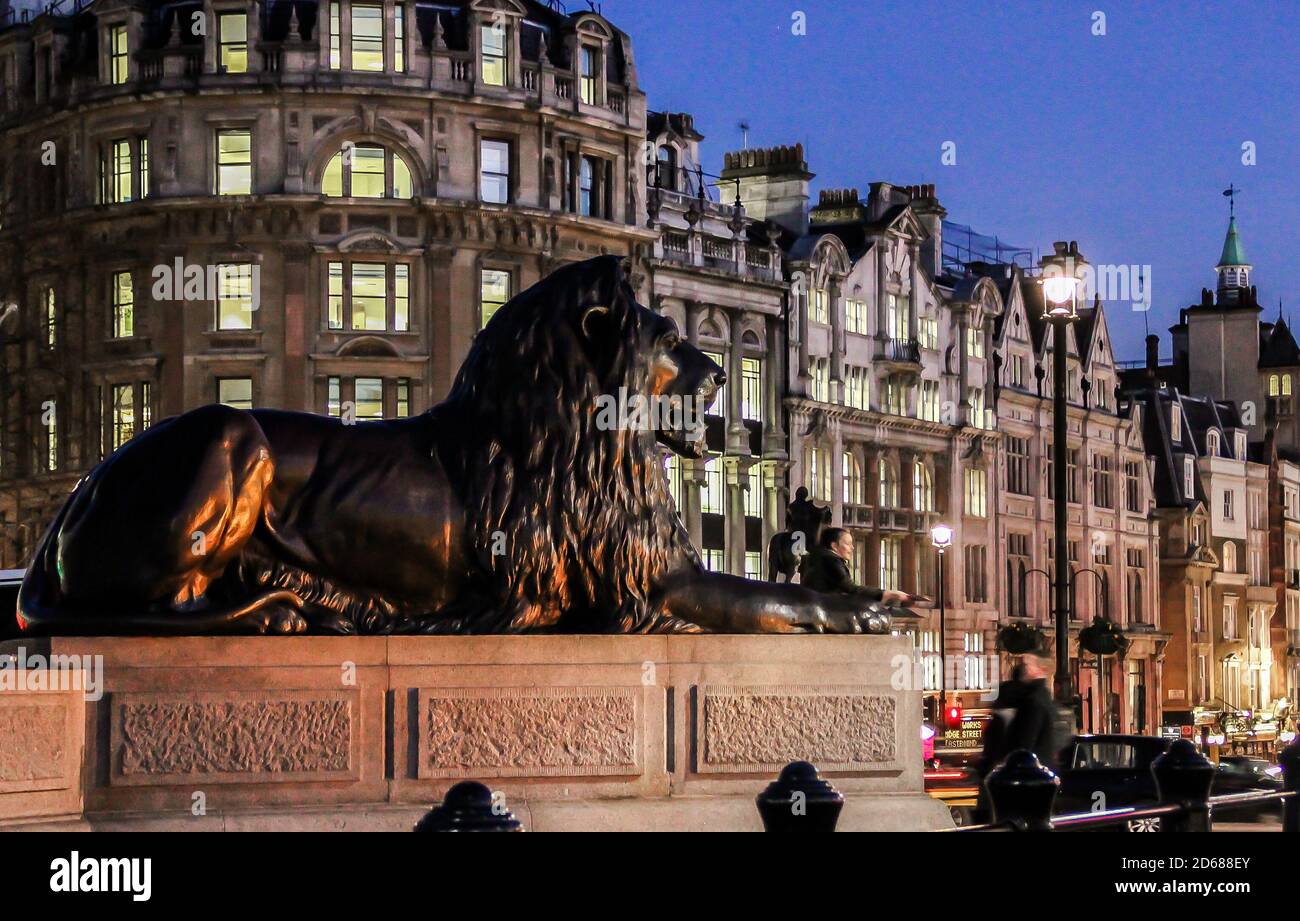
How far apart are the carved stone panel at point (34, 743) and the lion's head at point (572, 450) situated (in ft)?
7.18

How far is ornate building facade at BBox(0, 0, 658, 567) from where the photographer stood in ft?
175

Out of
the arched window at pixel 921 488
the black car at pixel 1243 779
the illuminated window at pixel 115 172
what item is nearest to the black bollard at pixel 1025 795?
the black car at pixel 1243 779

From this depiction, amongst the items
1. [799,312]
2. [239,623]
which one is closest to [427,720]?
[239,623]

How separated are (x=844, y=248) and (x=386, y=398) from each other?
18782 mm

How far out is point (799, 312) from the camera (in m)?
65.5

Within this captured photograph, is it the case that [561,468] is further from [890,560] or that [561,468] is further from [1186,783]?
[890,560]

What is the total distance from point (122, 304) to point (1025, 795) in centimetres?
4766

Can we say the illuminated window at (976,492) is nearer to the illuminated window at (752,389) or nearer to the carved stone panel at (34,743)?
the illuminated window at (752,389)

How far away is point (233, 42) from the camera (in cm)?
5350

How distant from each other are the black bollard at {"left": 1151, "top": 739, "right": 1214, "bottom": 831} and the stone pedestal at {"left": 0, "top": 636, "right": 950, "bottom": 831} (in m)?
1.23

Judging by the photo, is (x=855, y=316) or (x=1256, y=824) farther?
(x=855, y=316)

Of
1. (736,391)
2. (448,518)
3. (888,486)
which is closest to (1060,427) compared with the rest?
(448,518)

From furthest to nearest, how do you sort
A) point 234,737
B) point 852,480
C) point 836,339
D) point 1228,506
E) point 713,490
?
point 1228,506 < point 852,480 < point 836,339 < point 713,490 < point 234,737
